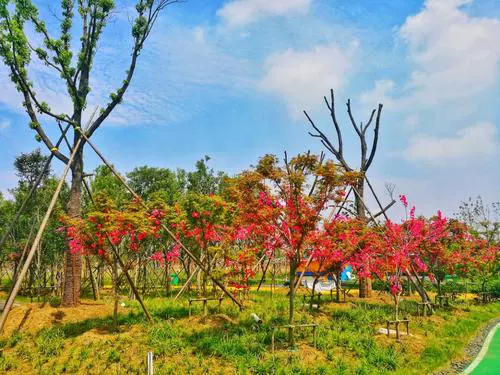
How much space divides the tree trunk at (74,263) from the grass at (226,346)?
266 centimetres

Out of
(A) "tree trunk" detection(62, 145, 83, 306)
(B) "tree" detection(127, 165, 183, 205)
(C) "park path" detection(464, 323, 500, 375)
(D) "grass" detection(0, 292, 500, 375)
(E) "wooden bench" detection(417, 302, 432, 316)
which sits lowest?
(C) "park path" detection(464, 323, 500, 375)

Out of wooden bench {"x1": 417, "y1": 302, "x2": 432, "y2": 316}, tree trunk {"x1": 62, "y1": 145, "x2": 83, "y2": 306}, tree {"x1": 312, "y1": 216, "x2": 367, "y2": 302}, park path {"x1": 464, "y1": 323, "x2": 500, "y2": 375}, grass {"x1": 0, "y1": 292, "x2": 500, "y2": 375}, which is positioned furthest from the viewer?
wooden bench {"x1": 417, "y1": 302, "x2": 432, "y2": 316}

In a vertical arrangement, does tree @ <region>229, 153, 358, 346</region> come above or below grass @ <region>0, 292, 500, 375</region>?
above

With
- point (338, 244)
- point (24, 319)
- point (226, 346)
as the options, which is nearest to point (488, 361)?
point (338, 244)

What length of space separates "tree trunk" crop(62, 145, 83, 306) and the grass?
266 cm

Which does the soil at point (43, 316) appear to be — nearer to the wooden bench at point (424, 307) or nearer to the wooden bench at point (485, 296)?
the wooden bench at point (424, 307)

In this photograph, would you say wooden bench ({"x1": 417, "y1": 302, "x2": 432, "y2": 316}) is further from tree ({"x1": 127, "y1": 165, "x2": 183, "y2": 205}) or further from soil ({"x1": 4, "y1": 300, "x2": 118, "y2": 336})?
tree ({"x1": 127, "y1": 165, "x2": 183, "y2": 205})

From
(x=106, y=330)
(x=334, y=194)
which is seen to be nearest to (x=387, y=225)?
(x=334, y=194)

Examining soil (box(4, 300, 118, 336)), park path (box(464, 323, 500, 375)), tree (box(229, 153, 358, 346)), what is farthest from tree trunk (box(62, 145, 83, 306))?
park path (box(464, 323, 500, 375))

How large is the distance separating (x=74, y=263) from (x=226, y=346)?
9.12 metres

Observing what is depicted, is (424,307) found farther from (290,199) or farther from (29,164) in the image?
(29,164)

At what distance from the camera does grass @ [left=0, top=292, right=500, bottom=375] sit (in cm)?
967

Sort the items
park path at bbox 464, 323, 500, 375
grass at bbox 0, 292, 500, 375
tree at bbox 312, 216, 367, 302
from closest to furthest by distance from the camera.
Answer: grass at bbox 0, 292, 500, 375
park path at bbox 464, 323, 500, 375
tree at bbox 312, 216, 367, 302

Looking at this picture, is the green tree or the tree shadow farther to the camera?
the green tree
